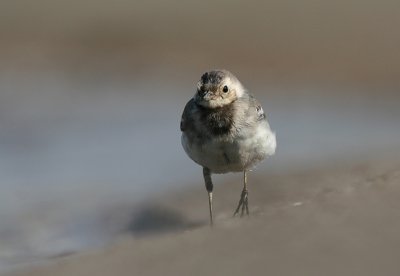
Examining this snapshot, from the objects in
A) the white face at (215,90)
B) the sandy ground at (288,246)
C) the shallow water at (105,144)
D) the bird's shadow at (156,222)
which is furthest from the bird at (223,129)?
the sandy ground at (288,246)

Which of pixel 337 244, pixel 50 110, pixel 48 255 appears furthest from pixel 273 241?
pixel 50 110

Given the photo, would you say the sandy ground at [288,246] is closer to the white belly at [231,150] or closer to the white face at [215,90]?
the white belly at [231,150]

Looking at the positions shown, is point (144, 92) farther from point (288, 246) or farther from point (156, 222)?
point (288, 246)

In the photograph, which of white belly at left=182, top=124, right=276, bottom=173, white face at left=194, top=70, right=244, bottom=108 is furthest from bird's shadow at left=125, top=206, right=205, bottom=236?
white face at left=194, top=70, right=244, bottom=108

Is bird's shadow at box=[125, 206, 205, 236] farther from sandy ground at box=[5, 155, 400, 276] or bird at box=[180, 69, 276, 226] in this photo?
sandy ground at box=[5, 155, 400, 276]

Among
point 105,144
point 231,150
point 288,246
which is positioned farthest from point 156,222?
point 288,246
